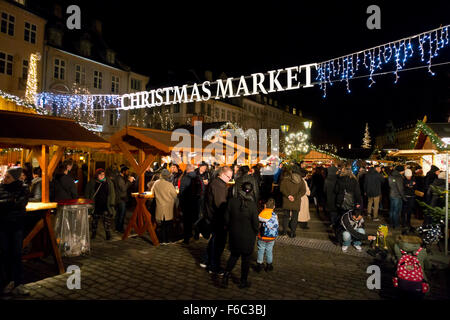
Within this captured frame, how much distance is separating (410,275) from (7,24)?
2783 centimetres

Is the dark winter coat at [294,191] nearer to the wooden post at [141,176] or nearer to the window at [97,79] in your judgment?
the wooden post at [141,176]

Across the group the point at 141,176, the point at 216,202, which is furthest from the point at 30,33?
the point at 216,202

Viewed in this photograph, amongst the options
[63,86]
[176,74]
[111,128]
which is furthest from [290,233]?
[176,74]

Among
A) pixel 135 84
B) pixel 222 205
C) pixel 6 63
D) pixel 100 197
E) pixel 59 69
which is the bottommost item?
pixel 100 197

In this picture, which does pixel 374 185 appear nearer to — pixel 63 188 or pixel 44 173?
pixel 63 188

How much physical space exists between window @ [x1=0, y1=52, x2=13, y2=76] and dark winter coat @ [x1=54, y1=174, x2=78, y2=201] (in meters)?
19.8

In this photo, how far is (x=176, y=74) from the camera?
4059 centimetres

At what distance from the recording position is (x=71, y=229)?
6383 mm

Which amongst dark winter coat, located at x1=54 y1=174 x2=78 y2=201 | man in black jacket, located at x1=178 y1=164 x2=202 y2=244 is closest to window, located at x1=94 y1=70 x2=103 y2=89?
dark winter coat, located at x1=54 y1=174 x2=78 y2=201

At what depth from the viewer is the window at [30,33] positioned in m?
23.0

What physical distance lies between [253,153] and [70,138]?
380 inches

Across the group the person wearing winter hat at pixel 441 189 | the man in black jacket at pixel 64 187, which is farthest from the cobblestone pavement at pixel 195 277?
the person wearing winter hat at pixel 441 189

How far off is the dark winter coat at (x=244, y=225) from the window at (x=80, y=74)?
2746 cm

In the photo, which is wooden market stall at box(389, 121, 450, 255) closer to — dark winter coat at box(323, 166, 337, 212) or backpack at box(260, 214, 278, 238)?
dark winter coat at box(323, 166, 337, 212)
